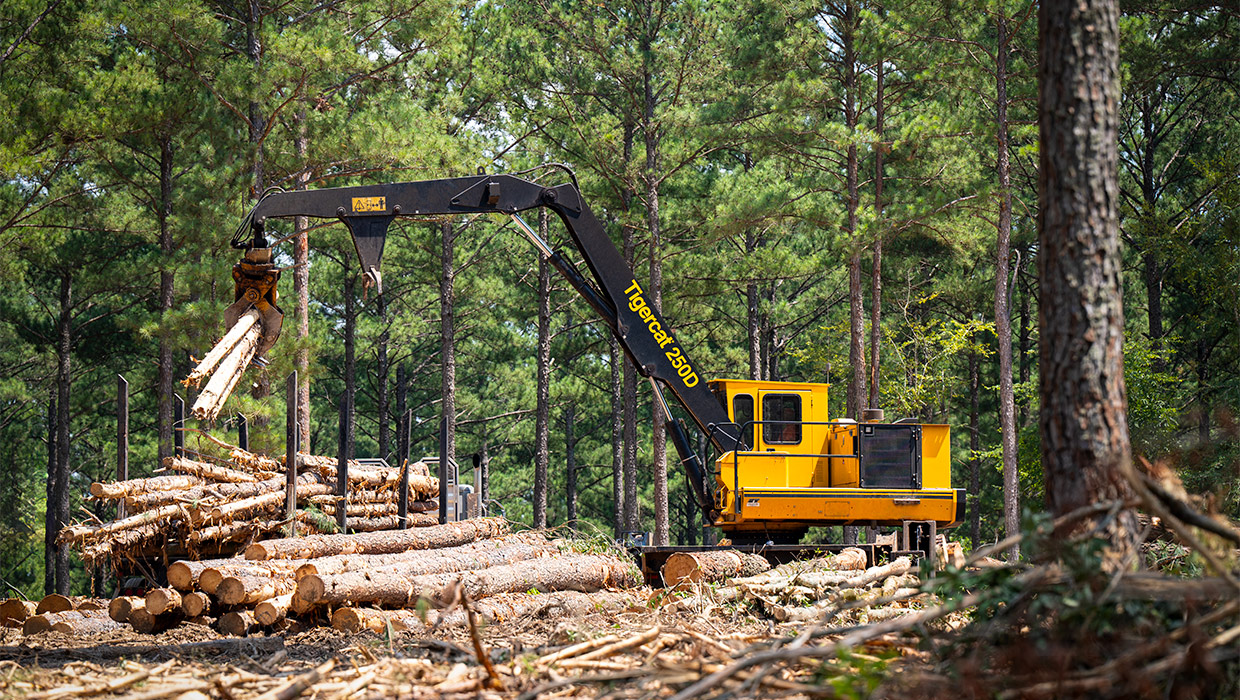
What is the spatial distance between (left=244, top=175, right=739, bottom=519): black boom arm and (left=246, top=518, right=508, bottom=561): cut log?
124 inches

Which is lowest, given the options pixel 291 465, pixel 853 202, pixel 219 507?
pixel 219 507

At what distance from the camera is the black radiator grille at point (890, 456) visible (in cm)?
1479

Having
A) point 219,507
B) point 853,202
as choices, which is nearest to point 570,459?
point 853,202

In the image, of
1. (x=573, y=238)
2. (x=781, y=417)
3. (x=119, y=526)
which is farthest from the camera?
(x=781, y=417)

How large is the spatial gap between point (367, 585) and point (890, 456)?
7.34 m

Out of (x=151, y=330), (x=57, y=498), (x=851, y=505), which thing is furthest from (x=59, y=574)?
(x=851, y=505)

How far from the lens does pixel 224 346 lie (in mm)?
12016

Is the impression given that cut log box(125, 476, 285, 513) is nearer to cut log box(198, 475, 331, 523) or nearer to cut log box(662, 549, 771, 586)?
cut log box(198, 475, 331, 523)

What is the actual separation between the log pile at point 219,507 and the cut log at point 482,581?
2.53m

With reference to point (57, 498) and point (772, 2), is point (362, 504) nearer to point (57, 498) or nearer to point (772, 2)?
point (772, 2)

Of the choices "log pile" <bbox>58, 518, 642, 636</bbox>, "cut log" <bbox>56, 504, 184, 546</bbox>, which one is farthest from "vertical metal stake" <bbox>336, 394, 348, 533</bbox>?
"cut log" <bbox>56, 504, 184, 546</bbox>

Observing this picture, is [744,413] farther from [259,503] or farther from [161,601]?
[161,601]

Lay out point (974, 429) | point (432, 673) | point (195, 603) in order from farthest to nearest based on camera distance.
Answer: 1. point (974, 429)
2. point (195, 603)
3. point (432, 673)

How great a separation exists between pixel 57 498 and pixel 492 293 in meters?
14.6
